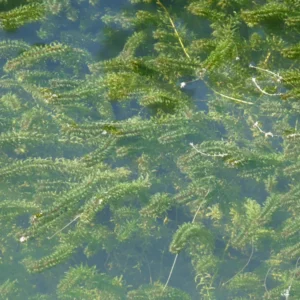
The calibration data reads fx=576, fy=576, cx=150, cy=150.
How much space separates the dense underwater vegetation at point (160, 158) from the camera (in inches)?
153

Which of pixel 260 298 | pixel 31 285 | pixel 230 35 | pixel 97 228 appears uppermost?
pixel 230 35

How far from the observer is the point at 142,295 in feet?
12.7

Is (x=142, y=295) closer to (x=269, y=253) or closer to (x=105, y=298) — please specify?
(x=105, y=298)

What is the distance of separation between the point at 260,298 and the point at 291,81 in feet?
4.89

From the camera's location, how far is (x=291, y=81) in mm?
3820

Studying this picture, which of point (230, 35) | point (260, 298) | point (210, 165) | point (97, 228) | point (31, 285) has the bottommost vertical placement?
point (260, 298)

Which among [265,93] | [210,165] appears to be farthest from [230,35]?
[210,165]

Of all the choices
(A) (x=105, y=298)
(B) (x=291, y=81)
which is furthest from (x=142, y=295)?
(B) (x=291, y=81)

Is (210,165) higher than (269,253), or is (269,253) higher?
(210,165)

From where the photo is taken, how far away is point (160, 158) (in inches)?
160

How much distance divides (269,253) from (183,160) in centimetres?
88

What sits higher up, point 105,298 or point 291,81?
point 291,81

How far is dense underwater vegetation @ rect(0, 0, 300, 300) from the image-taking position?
388cm

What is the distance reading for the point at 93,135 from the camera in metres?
3.90
